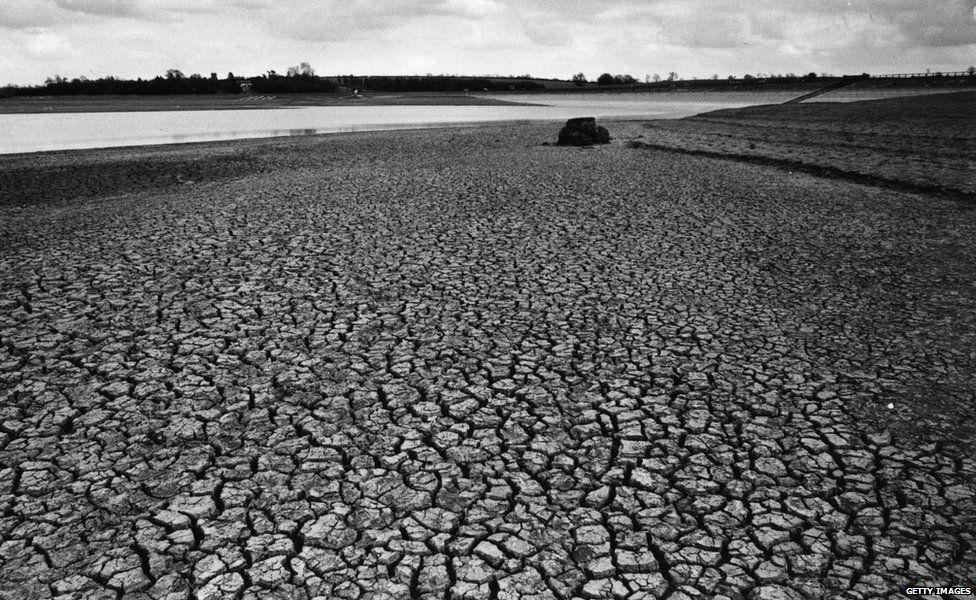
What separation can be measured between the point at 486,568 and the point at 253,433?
72.4 inches

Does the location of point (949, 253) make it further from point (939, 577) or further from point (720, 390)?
point (939, 577)

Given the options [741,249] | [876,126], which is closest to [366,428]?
[741,249]

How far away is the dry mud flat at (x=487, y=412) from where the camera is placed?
105 inches

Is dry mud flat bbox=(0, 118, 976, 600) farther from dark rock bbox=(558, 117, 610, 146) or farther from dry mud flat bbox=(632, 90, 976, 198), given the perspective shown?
dark rock bbox=(558, 117, 610, 146)

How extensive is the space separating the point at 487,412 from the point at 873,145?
19.0m

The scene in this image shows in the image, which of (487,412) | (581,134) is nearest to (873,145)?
(581,134)

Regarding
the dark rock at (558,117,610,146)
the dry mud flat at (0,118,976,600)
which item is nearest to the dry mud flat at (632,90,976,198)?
the dark rock at (558,117,610,146)

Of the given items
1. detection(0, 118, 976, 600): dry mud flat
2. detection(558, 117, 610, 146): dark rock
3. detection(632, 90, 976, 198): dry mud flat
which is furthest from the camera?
detection(558, 117, 610, 146): dark rock

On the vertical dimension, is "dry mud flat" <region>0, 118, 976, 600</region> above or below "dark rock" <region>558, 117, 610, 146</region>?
below

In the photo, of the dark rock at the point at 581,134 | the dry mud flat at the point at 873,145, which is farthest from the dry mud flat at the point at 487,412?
the dark rock at the point at 581,134

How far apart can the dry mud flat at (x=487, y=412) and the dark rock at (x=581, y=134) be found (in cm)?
1372

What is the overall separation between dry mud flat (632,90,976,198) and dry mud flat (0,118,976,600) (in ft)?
15.2

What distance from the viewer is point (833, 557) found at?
267 centimetres

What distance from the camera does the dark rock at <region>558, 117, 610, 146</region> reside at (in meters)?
21.6
